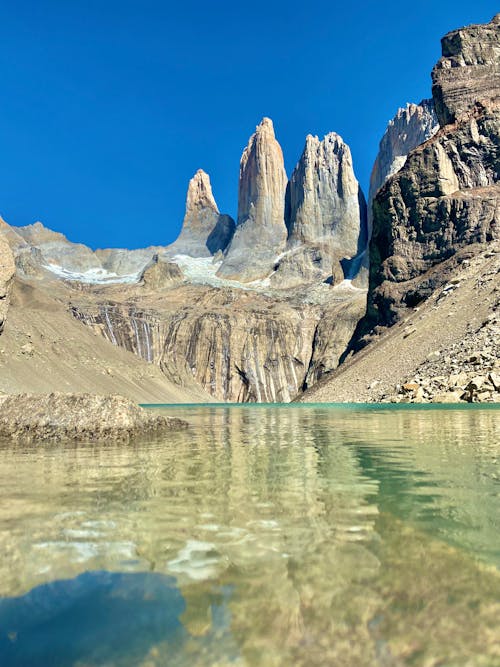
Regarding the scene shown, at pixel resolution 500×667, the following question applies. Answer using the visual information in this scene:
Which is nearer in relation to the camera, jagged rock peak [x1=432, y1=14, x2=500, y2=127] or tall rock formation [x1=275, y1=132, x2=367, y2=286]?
jagged rock peak [x1=432, y1=14, x2=500, y2=127]

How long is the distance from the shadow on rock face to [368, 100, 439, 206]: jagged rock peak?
167 m

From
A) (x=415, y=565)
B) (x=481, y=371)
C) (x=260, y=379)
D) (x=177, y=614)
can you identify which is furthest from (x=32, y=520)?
(x=260, y=379)

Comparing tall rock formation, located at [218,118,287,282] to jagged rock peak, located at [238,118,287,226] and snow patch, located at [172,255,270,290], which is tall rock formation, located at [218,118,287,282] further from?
snow patch, located at [172,255,270,290]

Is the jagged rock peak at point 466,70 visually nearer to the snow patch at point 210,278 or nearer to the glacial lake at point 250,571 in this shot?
the snow patch at point 210,278

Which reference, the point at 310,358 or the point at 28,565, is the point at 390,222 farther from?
the point at 28,565

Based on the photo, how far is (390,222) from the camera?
3383 inches

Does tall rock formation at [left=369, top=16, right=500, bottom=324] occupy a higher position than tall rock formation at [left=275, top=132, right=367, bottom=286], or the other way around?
tall rock formation at [left=275, top=132, right=367, bottom=286]

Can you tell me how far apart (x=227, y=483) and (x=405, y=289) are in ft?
251

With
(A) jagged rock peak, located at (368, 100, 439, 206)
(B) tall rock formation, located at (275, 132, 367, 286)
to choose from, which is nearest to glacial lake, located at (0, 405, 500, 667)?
(B) tall rock formation, located at (275, 132, 367, 286)

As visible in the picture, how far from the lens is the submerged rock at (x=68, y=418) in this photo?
13.1m

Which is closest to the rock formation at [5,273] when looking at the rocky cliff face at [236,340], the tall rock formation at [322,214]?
the rocky cliff face at [236,340]

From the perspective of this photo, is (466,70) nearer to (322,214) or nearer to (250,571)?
(322,214)

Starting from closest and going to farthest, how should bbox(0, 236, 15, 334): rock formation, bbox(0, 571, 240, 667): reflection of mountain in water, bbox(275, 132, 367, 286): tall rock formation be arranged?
bbox(0, 571, 240, 667): reflection of mountain in water, bbox(0, 236, 15, 334): rock formation, bbox(275, 132, 367, 286): tall rock formation

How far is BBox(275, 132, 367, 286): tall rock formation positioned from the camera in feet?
546
